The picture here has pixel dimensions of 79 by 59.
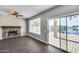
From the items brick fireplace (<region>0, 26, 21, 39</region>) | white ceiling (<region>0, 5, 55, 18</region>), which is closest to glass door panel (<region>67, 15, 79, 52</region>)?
white ceiling (<region>0, 5, 55, 18</region>)

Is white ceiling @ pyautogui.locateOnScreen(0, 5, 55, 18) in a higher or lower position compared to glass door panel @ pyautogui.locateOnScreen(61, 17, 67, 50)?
higher

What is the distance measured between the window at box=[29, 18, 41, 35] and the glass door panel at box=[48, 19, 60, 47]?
0.34m

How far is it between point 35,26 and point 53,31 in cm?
59

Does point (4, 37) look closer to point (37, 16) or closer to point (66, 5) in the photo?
point (37, 16)

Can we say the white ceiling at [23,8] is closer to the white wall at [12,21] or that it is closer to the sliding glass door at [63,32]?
the white wall at [12,21]

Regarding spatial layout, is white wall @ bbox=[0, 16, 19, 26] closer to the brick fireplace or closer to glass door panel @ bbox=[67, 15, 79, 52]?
the brick fireplace

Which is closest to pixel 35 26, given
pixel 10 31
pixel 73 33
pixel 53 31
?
pixel 53 31

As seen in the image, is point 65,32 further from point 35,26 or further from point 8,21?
point 8,21

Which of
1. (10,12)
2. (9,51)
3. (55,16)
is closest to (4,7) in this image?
(10,12)

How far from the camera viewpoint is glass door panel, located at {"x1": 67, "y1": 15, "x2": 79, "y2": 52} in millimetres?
2421

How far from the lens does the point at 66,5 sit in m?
2.28

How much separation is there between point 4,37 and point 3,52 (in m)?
0.57

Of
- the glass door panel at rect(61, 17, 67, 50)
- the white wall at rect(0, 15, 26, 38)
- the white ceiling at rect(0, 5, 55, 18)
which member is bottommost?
the glass door panel at rect(61, 17, 67, 50)

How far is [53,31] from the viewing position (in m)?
2.77
